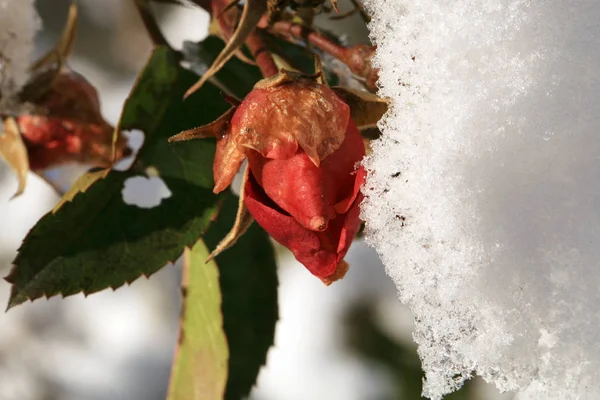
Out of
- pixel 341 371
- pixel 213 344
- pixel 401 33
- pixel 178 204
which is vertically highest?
pixel 401 33

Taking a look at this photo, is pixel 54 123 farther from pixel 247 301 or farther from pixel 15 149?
pixel 247 301

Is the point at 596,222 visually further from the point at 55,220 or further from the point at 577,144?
the point at 55,220

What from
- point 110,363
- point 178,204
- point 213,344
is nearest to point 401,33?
point 178,204

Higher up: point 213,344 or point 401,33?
point 401,33

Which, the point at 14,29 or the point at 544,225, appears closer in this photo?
the point at 544,225

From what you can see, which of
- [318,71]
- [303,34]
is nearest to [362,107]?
[318,71]
